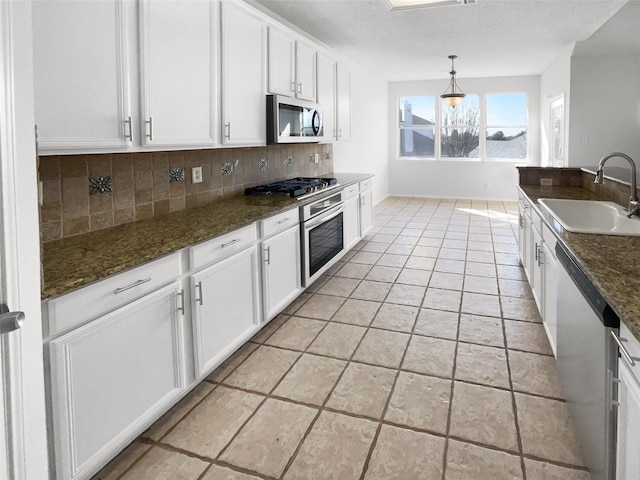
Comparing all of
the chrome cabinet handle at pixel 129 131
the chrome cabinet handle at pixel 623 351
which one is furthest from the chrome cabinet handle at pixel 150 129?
the chrome cabinet handle at pixel 623 351

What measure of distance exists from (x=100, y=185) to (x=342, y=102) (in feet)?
10.9

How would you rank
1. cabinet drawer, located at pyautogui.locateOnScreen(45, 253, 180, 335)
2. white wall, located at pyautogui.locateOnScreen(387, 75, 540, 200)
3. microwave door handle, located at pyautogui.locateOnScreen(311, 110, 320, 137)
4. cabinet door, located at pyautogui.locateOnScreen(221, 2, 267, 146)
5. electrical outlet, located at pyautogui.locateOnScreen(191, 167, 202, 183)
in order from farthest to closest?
white wall, located at pyautogui.locateOnScreen(387, 75, 540, 200) < microwave door handle, located at pyautogui.locateOnScreen(311, 110, 320, 137) < electrical outlet, located at pyautogui.locateOnScreen(191, 167, 202, 183) < cabinet door, located at pyautogui.locateOnScreen(221, 2, 267, 146) < cabinet drawer, located at pyautogui.locateOnScreen(45, 253, 180, 335)

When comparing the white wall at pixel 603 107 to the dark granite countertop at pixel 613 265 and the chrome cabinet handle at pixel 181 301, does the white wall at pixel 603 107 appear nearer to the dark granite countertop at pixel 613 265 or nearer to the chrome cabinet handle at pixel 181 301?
the dark granite countertop at pixel 613 265

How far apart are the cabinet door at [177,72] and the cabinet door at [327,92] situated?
184 cm

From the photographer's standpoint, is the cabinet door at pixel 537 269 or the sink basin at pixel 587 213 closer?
the sink basin at pixel 587 213

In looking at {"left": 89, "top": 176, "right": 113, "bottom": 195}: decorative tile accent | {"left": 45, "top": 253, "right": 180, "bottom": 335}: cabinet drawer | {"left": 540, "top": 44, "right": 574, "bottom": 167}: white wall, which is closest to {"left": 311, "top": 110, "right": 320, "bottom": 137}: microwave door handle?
{"left": 89, "top": 176, "right": 113, "bottom": 195}: decorative tile accent

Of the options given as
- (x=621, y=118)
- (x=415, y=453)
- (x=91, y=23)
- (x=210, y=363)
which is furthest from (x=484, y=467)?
(x=621, y=118)

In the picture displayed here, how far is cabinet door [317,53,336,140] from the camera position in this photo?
4379 mm

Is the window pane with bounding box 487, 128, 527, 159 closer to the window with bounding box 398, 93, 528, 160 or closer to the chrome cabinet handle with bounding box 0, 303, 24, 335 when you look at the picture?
the window with bounding box 398, 93, 528, 160

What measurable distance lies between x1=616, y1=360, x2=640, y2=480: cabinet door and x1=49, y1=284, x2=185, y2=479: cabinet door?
162cm

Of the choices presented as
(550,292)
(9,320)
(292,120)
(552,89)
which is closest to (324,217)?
(292,120)

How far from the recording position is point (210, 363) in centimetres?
231

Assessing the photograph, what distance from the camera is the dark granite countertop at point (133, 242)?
1.58m

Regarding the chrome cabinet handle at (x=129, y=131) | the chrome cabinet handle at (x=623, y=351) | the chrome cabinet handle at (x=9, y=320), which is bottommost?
the chrome cabinet handle at (x=623, y=351)
